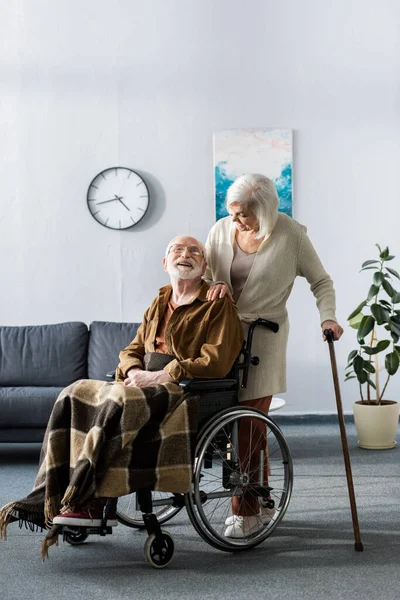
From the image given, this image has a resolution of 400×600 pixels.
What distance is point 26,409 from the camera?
466 centimetres

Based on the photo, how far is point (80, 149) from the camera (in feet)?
19.2

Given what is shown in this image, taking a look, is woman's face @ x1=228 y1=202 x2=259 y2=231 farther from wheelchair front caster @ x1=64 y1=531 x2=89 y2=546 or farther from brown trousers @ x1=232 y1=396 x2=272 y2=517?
wheelchair front caster @ x1=64 y1=531 x2=89 y2=546

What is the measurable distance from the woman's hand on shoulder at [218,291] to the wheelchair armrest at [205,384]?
1.01 ft

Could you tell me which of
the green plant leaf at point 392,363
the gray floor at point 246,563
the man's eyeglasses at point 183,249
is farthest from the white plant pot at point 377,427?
the man's eyeglasses at point 183,249

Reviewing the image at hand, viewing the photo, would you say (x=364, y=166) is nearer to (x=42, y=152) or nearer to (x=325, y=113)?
(x=325, y=113)

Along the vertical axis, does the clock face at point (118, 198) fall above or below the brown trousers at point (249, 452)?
above

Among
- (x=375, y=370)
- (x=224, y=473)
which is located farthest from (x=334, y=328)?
(x=375, y=370)

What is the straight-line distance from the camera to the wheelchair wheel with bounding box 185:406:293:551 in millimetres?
2854

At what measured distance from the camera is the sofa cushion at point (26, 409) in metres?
4.65

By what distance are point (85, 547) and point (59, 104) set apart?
3542 millimetres

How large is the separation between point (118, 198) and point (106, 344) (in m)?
1.14

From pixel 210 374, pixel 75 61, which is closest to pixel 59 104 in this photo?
pixel 75 61

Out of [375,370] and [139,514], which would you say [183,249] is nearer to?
[139,514]

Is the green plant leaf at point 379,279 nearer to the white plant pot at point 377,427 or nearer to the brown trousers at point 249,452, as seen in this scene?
the white plant pot at point 377,427
